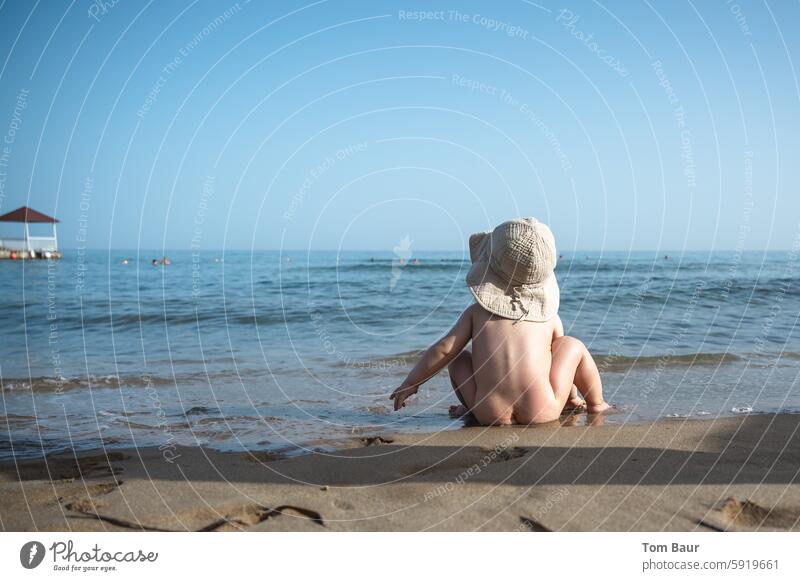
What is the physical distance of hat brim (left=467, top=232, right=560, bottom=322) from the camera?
4.54 meters

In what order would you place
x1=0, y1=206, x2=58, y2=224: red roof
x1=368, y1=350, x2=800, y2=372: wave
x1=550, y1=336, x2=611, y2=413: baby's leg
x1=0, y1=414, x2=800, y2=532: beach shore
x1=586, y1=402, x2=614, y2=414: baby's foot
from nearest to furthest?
x1=0, y1=414, x2=800, y2=532: beach shore
x1=550, y1=336, x2=611, y2=413: baby's leg
x1=586, y1=402, x2=614, y2=414: baby's foot
x1=368, y1=350, x2=800, y2=372: wave
x1=0, y1=206, x2=58, y2=224: red roof

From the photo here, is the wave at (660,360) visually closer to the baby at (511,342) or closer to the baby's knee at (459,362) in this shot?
the baby at (511,342)

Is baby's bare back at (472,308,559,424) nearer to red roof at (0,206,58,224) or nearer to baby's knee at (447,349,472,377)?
baby's knee at (447,349,472,377)

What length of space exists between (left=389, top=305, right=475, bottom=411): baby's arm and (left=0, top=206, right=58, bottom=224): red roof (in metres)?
34.3

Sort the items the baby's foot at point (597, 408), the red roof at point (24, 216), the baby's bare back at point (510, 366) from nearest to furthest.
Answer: the baby's bare back at point (510, 366), the baby's foot at point (597, 408), the red roof at point (24, 216)

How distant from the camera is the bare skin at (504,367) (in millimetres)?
4484

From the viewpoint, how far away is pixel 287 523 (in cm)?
287

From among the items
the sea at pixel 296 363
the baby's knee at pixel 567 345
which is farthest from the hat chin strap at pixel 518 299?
the sea at pixel 296 363

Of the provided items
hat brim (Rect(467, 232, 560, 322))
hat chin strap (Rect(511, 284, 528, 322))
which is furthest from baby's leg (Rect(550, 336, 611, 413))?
hat chin strap (Rect(511, 284, 528, 322))

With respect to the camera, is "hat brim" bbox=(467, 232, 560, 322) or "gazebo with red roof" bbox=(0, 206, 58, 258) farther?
"gazebo with red roof" bbox=(0, 206, 58, 258)

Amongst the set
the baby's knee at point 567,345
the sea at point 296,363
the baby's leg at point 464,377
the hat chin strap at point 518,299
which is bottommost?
the sea at point 296,363

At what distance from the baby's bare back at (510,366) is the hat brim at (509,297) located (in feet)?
0.21

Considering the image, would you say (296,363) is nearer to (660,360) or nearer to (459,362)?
(459,362)

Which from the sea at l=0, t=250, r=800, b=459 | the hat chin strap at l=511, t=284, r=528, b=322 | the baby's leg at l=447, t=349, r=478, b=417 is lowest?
the sea at l=0, t=250, r=800, b=459
